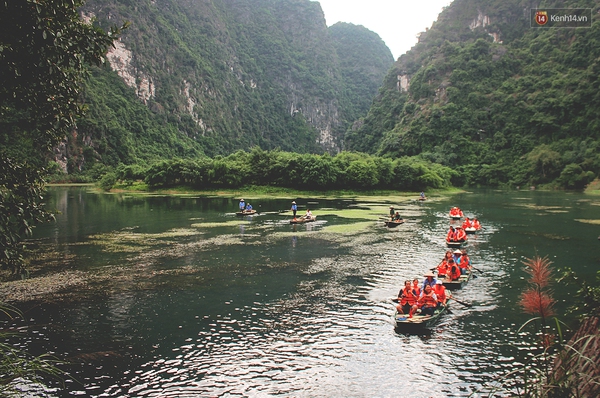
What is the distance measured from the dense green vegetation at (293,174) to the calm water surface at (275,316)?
50.9 m

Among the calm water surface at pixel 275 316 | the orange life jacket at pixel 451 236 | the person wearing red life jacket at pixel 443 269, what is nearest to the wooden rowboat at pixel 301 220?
the calm water surface at pixel 275 316

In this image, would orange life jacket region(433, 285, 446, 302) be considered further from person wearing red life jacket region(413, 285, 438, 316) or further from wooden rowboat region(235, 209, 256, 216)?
wooden rowboat region(235, 209, 256, 216)

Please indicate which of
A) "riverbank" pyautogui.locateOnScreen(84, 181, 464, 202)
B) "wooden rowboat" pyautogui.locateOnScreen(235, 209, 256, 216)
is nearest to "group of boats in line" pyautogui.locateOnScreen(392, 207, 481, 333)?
"wooden rowboat" pyautogui.locateOnScreen(235, 209, 256, 216)

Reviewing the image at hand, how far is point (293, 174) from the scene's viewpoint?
278 ft

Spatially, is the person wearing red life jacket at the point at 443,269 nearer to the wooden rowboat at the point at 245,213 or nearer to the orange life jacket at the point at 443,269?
the orange life jacket at the point at 443,269

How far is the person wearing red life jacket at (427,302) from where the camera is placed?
52.7ft

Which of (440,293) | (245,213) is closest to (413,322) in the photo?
(440,293)

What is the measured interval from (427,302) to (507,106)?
489ft

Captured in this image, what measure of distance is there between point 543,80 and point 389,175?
8572 centimetres

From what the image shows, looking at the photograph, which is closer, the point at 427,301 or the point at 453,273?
the point at 427,301

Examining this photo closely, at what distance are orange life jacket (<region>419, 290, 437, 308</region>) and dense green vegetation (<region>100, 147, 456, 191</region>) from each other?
67165 millimetres

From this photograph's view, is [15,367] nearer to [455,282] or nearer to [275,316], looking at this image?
[275,316]

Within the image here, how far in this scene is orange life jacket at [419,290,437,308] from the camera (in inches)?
639

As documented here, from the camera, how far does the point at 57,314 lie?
54.9 ft
